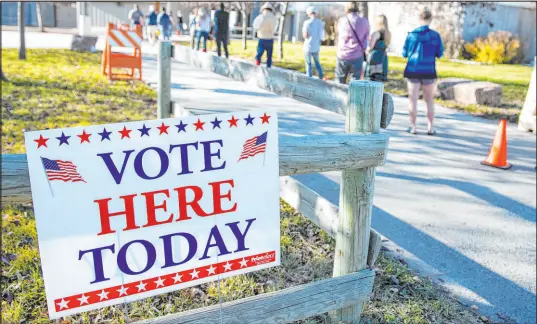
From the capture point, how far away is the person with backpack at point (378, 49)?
8.45 m

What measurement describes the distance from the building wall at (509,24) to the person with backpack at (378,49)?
17806 mm

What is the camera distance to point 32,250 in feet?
12.5

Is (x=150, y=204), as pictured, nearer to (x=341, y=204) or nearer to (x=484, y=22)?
(x=341, y=204)

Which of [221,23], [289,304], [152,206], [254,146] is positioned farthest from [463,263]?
[221,23]

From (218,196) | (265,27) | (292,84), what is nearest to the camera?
(218,196)

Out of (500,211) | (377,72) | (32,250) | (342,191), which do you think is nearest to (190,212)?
(342,191)

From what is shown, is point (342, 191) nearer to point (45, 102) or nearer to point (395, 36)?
point (45, 102)

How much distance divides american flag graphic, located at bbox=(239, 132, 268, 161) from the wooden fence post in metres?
0.62

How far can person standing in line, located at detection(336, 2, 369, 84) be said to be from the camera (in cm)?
877

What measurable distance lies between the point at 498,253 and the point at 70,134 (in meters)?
3.67

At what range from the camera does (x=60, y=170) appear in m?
1.86

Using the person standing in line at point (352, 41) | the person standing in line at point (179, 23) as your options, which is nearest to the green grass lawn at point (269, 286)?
the person standing in line at point (352, 41)

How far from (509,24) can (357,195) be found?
26.8 metres

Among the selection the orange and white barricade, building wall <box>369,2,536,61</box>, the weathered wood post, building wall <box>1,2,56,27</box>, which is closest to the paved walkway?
the weathered wood post
